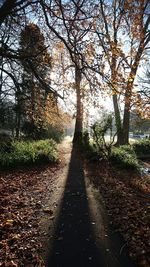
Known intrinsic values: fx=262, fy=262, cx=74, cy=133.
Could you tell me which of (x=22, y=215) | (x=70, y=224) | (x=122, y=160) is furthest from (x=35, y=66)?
(x=70, y=224)

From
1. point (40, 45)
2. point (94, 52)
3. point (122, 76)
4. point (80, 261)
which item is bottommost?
point (80, 261)

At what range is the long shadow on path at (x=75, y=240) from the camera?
150 inches

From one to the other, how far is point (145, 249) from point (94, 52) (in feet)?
22.8

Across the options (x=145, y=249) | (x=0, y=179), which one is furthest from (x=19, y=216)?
(x=0, y=179)

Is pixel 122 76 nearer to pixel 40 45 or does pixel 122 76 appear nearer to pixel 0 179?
pixel 40 45

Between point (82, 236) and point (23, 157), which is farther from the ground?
point (23, 157)

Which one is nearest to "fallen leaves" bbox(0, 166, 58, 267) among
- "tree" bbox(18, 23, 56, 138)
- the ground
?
the ground

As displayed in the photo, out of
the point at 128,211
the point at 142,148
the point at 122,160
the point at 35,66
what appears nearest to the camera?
the point at 128,211

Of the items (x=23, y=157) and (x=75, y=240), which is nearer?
(x=75, y=240)

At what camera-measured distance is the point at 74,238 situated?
14.8ft

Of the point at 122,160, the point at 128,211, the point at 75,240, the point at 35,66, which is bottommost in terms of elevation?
the point at 75,240

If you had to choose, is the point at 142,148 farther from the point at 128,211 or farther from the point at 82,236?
the point at 82,236

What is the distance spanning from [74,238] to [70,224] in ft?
1.96

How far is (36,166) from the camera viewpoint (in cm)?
1162
